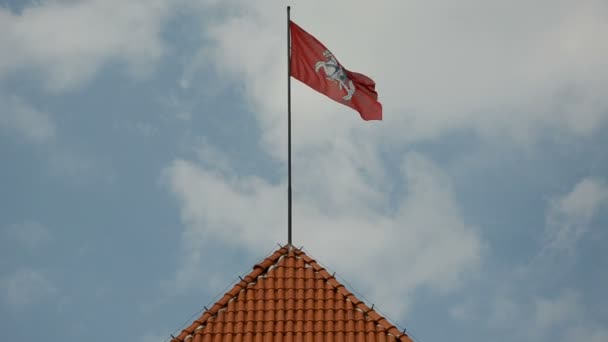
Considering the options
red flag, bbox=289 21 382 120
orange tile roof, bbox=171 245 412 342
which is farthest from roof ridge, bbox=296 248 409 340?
red flag, bbox=289 21 382 120

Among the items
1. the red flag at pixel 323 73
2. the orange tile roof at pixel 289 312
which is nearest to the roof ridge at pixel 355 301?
the orange tile roof at pixel 289 312

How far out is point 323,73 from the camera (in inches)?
924

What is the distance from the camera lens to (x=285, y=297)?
64.3 ft

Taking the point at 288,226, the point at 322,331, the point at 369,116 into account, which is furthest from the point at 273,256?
the point at 369,116

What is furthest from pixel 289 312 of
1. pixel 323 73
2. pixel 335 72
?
pixel 335 72

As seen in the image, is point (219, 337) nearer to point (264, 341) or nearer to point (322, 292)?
point (264, 341)

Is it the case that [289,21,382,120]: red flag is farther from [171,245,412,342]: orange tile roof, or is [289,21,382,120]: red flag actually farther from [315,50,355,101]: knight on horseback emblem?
[171,245,412,342]: orange tile roof

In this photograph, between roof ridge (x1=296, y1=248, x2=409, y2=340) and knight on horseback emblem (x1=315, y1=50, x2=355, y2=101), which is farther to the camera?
knight on horseback emblem (x1=315, y1=50, x2=355, y2=101)

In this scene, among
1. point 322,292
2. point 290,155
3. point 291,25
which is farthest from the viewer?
point 291,25

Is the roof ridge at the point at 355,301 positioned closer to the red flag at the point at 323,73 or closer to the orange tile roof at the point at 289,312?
the orange tile roof at the point at 289,312

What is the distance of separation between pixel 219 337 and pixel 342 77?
27.9ft

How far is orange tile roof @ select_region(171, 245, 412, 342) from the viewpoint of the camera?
61.6 ft

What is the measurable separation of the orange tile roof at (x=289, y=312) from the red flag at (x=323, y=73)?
532cm

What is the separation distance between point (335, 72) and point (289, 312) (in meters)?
7.45
